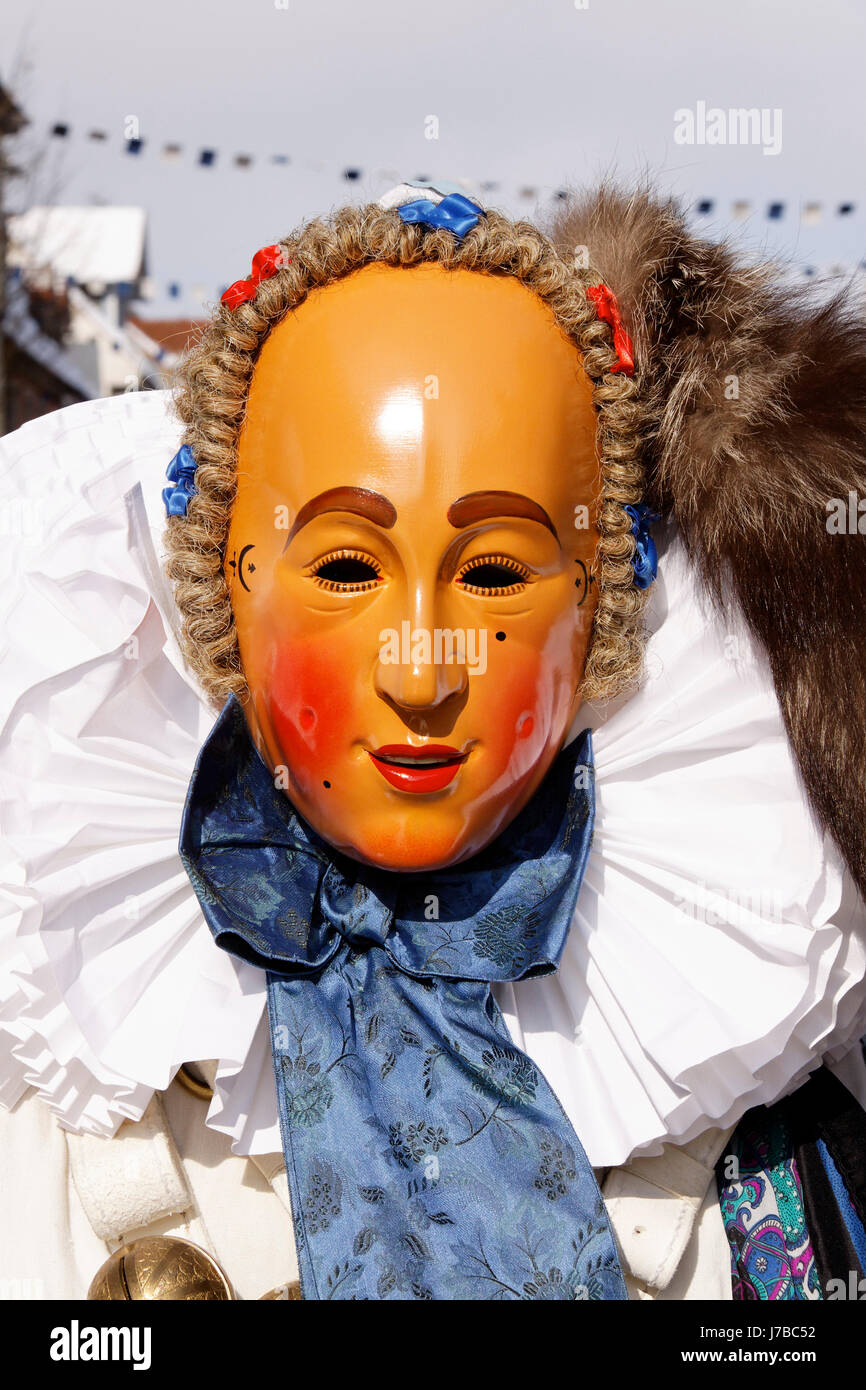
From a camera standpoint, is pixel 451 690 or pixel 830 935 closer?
pixel 451 690

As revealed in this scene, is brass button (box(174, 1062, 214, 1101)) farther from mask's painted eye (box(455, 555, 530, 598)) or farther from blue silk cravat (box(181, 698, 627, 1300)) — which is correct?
mask's painted eye (box(455, 555, 530, 598))

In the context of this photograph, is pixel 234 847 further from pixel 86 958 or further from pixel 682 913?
pixel 682 913

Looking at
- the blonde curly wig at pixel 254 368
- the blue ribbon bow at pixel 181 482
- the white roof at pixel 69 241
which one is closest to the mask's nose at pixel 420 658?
the blonde curly wig at pixel 254 368

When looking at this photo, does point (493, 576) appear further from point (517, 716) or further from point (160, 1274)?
point (160, 1274)

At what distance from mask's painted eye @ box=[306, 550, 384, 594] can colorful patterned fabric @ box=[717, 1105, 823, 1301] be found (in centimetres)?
109

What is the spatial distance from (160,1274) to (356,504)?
113 cm

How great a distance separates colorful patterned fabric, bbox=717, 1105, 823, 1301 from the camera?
1.88 meters

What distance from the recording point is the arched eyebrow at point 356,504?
66.9 inches

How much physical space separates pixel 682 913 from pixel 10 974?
3.27 feet

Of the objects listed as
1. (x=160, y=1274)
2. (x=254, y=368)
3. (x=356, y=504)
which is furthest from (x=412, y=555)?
(x=160, y=1274)

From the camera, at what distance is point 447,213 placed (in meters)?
1.86

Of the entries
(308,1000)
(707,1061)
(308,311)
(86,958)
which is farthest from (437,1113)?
(308,311)

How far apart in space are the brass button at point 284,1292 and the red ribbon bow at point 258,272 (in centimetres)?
149

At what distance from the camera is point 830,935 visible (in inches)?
71.0
